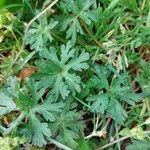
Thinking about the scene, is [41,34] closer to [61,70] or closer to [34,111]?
[61,70]

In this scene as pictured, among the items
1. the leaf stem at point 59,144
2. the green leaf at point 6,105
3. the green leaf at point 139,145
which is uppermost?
the green leaf at point 6,105

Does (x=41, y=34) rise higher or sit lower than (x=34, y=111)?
higher

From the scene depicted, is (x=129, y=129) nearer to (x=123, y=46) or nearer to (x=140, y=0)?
(x=123, y=46)

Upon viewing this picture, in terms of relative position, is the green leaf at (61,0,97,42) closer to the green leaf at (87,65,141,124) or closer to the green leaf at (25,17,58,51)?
the green leaf at (25,17,58,51)

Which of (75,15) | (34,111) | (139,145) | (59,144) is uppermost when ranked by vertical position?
(75,15)

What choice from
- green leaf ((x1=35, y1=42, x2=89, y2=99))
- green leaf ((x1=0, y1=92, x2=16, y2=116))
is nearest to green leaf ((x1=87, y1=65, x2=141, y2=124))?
green leaf ((x1=35, y1=42, x2=89, y2=99))

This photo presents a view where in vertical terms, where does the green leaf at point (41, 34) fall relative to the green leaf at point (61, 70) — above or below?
above

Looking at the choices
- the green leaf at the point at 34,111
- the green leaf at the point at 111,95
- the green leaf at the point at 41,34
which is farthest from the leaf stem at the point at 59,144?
the green leaf at the point at 41,34

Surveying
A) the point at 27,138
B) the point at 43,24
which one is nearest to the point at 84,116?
the point at 27,138

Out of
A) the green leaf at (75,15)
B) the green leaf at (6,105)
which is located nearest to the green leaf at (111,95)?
the green leaf at (75,15)

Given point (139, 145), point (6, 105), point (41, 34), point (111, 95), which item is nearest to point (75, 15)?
point (41, 34)

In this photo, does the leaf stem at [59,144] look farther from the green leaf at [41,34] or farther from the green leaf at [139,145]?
the green leaf at [41,34]
